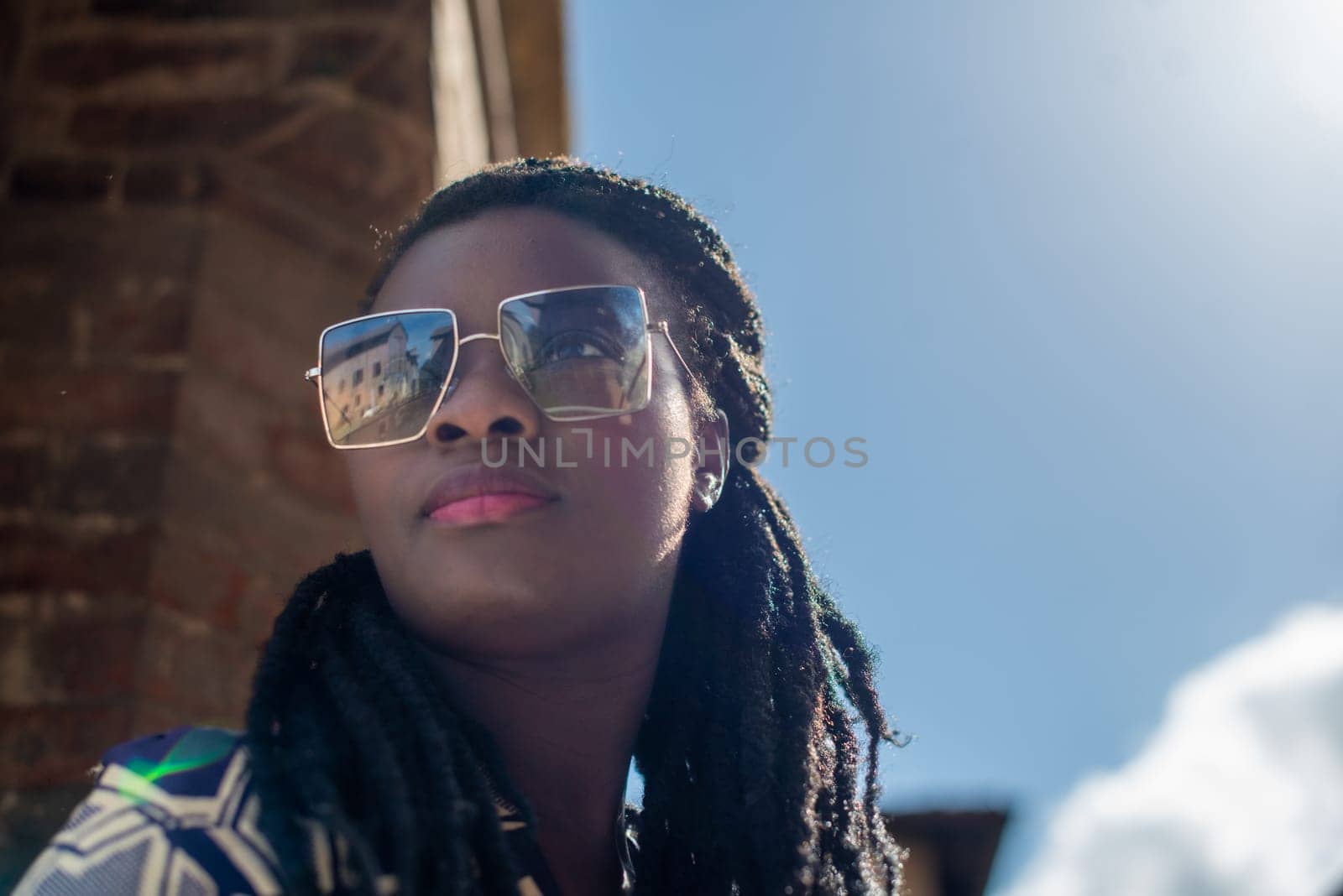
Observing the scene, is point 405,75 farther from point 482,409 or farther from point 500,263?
point 482,409

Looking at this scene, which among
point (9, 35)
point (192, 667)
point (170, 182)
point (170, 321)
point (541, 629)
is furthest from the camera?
point (9, 35)

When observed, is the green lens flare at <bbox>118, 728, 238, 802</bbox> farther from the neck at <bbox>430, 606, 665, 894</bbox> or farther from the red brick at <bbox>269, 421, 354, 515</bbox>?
the red brick at <bbox>269, 421, 354, 515</bbox>

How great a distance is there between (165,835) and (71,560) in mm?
1802

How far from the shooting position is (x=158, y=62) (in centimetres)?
325

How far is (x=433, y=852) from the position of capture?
1.24 meters

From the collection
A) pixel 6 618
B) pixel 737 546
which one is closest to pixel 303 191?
pixel 6 618

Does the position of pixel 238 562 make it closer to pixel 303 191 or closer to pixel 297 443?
pixel 297 443

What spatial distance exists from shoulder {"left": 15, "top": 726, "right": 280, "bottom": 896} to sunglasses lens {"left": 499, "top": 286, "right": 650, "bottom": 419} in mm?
691

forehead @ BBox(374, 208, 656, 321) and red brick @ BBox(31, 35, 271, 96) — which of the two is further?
red brick @ BBox(31, 35, 271, 96)

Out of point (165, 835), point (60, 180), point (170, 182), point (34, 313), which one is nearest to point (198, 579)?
point (34, 313)

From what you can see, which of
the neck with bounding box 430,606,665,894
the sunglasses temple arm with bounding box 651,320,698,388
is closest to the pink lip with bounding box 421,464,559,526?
the neck with bounding box 430,606,665,894

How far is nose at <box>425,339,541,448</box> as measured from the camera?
1.65 meters

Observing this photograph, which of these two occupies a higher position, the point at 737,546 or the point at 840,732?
the point at 737,546

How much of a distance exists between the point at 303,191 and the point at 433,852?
99.2 inches
